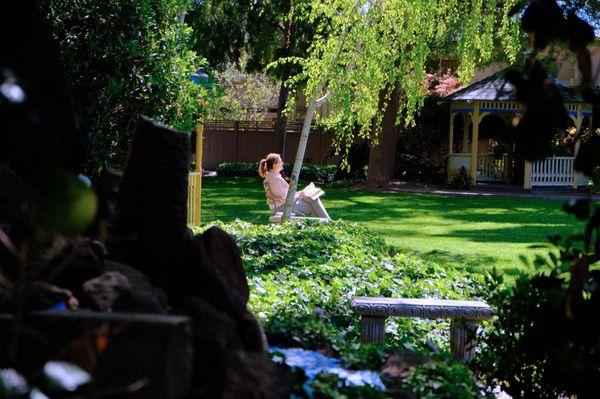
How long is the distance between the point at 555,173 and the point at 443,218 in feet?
33.7

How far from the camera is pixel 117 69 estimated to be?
29.7ft

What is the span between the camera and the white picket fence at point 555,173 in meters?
26.5

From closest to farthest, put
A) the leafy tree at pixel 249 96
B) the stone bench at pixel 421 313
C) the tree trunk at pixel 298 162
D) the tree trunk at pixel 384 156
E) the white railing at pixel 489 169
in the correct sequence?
the stone bench at pixel 421 313 < the tree trunk at pixel 298 162 < the tree trunk at pixel 384 156 < the white railing at pixel 489 169 < the leafy tree at pixel 249 96

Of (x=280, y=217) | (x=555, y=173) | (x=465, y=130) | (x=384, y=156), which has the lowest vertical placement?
(x=280, y=217)

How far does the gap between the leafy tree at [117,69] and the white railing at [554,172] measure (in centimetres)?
1879

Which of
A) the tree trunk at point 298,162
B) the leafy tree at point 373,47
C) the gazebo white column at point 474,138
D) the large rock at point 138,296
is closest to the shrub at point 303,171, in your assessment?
the gazebo white column at point 474,138

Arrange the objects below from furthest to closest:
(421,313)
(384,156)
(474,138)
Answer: (474,138), (384,156), (421,313)

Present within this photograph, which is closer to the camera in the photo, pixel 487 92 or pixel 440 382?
pixel 440 382

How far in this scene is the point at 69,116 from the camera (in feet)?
8.36

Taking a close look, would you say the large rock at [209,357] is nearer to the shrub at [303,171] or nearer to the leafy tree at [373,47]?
the leafy tree at [373,47]

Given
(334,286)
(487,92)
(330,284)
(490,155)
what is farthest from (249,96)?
(334,286)

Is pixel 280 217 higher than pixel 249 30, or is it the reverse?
pixel 249 30

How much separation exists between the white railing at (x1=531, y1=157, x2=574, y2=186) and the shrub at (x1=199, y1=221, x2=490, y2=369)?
15298 millimetres

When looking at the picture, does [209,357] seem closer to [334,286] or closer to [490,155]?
[334,286]
